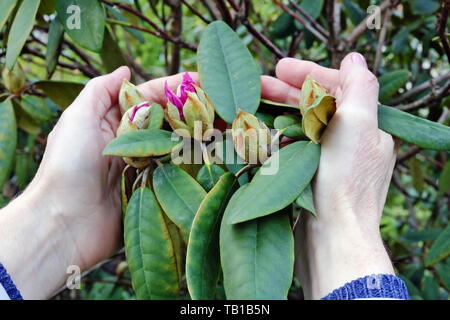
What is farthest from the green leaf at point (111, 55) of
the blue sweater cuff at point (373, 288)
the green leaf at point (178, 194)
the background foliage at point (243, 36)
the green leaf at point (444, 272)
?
the green leaf at point (444, 272)

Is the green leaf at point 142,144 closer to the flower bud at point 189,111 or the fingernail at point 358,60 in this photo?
the flower bud at point 189,111

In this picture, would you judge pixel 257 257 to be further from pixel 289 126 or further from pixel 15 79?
pixel 15 79

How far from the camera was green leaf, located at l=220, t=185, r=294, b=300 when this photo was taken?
1.93 feet

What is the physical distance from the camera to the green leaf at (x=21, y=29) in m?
0.89

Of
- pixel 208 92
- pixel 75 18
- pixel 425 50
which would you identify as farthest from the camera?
pixel 425 50

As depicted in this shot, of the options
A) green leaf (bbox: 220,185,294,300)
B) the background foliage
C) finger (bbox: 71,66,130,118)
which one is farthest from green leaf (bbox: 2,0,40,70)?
green leaf (bbox: 220,185,294,300)

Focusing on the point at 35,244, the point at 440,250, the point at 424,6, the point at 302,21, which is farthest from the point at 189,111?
the point at 424,6

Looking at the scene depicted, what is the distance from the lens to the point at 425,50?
162 cm

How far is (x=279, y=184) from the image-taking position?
0.64 metres

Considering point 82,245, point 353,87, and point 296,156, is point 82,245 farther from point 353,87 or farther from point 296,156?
point 353,87

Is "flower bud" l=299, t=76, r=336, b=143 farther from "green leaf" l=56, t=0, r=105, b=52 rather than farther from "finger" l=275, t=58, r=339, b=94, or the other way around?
"green leaf" l=56, t=0, r=105, b=52

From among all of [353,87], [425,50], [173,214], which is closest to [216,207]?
[173,214]

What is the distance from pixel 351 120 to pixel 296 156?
111 millimetres

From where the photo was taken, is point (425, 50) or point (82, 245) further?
point (425, 50)
